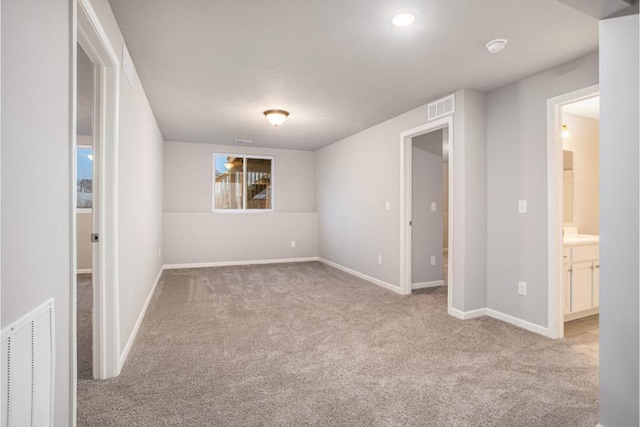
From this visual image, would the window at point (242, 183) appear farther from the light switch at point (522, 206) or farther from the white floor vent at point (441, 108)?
the light switch at point (522, 206)

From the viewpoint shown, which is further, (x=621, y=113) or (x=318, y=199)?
(x=318, y=199)

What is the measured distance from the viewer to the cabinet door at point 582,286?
336cm

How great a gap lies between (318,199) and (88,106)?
411 cm

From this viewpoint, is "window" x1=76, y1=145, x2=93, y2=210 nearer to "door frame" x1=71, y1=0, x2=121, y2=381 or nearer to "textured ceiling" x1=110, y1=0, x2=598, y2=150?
"textured ceiling" x1=110, y1=0, x2=598, y2=150

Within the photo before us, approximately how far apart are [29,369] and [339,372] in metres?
1.75

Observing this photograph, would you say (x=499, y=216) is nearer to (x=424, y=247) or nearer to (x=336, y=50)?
(x=424, y=247)

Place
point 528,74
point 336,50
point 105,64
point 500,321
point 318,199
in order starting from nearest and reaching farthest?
point 105,64 → point 336,50 → point 528,74 → point 500,321 → point 318,199

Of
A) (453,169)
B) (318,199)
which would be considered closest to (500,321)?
(453,169)

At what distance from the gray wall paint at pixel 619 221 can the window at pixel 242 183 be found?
5.88 meters

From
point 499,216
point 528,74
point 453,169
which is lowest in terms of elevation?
point 499,216

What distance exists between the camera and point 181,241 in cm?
621

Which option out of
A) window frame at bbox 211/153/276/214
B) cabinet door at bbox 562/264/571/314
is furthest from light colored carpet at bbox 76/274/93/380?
cabinet door at bbox 562/264/571/314

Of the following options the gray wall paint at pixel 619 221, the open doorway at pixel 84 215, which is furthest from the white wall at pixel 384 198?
the open doorway at pixel 84 215

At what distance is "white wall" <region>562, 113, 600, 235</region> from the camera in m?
4.12
